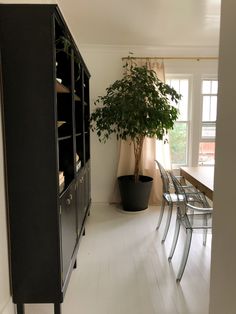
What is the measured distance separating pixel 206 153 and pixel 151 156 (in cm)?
106

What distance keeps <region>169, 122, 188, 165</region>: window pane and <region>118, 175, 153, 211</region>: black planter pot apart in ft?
2.70

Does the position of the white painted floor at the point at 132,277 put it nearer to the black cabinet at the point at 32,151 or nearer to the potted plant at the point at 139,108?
the black cabinet at the point at 32,151

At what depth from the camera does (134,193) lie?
3881 mm

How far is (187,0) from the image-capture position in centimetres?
266

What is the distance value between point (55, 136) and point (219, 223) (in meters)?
1.00

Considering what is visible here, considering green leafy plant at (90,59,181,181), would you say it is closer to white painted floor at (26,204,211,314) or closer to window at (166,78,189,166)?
window at (166,78,189,166)

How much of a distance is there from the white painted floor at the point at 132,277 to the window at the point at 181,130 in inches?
63.6

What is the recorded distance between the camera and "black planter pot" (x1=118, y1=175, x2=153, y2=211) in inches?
152

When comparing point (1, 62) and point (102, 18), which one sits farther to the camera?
point (102, 18)

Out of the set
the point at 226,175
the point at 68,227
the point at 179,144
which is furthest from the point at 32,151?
the point at 179,144

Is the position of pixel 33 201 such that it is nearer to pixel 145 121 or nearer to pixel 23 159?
pixel 23 159

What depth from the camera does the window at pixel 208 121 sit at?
443 cm

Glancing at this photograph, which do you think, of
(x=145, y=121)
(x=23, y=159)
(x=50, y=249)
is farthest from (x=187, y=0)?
(x=50, y=249)

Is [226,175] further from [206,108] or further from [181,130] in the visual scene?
[206,108]
